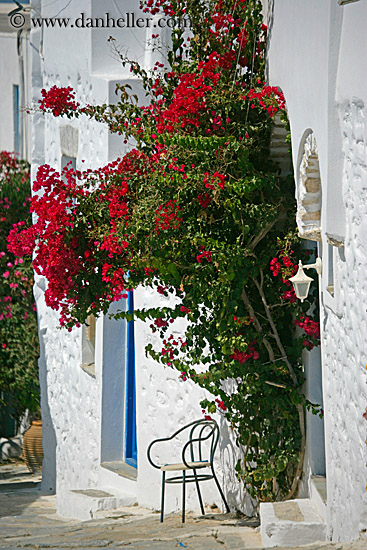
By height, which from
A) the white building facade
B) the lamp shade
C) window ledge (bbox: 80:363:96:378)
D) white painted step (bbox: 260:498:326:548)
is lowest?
white painted step (bbox: 260:498:326:548)

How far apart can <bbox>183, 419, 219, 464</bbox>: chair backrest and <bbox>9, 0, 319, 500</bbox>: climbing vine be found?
52 centimetres

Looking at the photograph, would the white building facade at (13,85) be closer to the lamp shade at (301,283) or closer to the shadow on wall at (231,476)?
the shadow on wall at (231,476)

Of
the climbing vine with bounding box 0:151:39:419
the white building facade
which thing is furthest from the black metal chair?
the white building facade

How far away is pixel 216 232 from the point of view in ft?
18.8

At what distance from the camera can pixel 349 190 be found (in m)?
4.14

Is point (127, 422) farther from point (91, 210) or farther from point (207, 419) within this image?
point (91, 210)

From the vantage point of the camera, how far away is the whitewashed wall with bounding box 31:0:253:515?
310 inches

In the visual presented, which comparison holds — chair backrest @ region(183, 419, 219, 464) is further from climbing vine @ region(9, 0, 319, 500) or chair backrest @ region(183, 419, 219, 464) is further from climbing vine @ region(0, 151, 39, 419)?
climbing vine @ region(0, 151, 39, 419)

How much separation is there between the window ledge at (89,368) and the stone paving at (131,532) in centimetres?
155

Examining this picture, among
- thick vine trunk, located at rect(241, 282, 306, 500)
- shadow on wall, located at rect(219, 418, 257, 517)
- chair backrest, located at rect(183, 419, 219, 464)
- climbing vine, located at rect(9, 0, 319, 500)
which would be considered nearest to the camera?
climbing vine, located at rect(9, 0, 319, 500)

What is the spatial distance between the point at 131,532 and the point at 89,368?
317 cm

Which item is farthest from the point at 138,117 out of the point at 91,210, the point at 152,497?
the point at 152,497

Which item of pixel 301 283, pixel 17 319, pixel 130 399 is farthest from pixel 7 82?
pixel 301 283

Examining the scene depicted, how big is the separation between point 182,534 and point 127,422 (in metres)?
2.99
